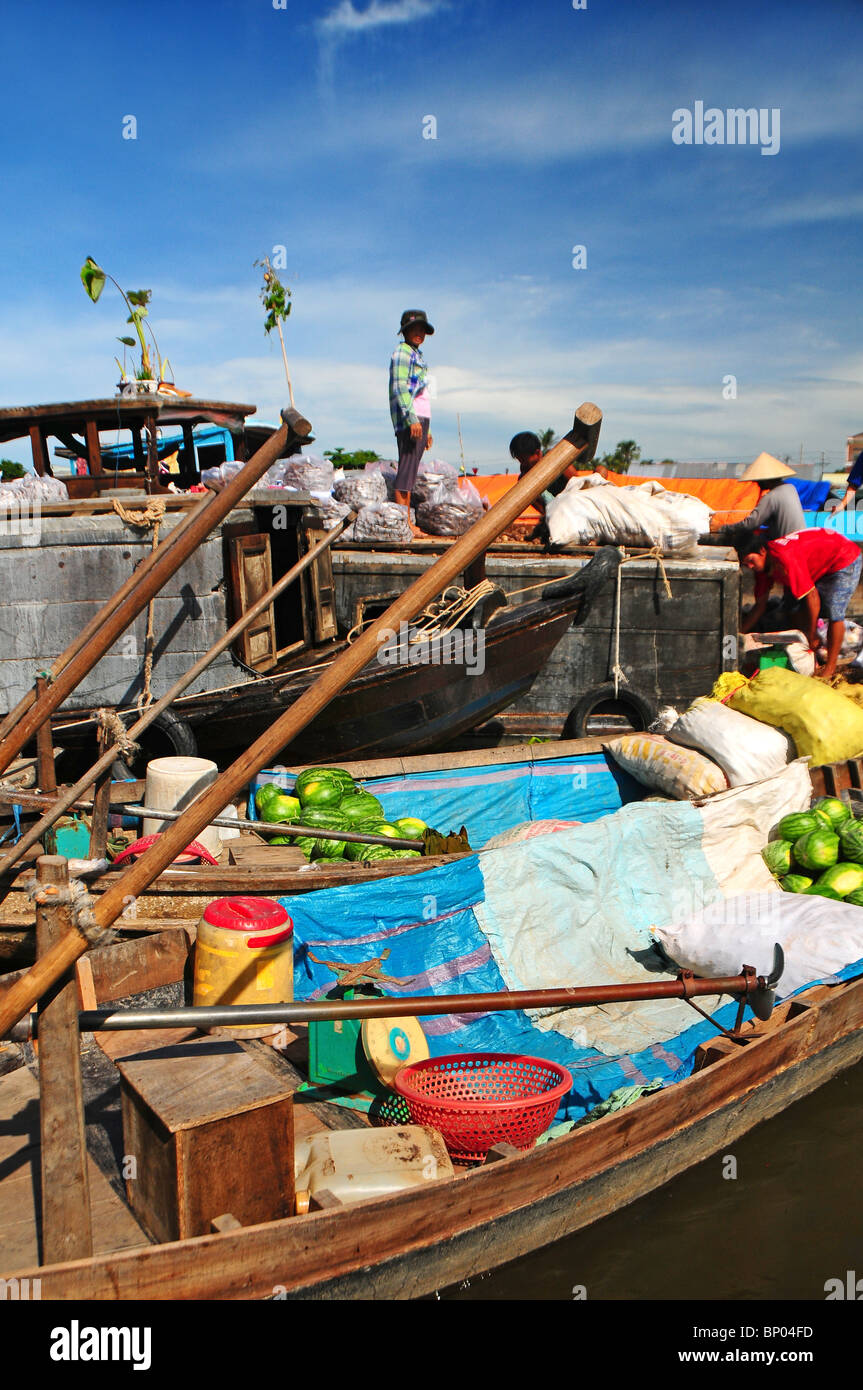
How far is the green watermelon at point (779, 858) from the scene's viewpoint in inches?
227

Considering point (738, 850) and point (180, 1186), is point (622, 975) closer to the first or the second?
point (738, 850)

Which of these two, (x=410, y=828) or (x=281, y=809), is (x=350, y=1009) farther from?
(x=281, y=809)

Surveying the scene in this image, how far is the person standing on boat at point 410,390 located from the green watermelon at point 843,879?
616 cm

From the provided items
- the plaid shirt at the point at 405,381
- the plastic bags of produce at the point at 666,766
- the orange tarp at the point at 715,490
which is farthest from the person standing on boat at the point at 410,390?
the orange tarp at the point at 715,490

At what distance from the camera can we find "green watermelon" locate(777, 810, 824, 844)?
5.79m

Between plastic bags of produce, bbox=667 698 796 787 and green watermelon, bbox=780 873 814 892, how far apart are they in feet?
2.87

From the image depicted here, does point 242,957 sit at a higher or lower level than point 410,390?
lower

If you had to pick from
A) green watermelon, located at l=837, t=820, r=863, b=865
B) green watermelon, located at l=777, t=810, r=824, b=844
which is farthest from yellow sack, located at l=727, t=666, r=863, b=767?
green watermelon, located at l=837, t=820, r=863, b=865

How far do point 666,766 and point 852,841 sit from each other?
1528 mm

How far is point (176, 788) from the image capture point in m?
5.99

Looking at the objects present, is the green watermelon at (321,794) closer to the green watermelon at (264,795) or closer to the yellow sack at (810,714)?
the green watermelon at (264,795)

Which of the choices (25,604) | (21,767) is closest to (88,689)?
(25,604)

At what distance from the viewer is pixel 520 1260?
3.55 m

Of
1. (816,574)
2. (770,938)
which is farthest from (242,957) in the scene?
(816,574)
